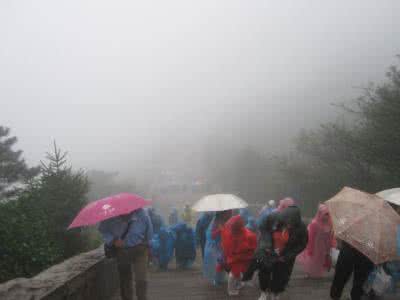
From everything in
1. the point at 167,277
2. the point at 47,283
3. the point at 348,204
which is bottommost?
the point at 167,277

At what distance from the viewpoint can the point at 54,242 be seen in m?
9.41

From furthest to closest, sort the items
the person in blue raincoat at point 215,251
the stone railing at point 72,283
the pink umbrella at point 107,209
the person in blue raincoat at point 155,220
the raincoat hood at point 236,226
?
the person in blue raincoat at point 155,220, the person in blue raincoat at point 215,251, the raincoat hood at point 236,226, the pink umbrella at point 107,209, the stone railing at point 72,283

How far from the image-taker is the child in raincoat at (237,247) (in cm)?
640

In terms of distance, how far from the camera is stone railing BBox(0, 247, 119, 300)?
4316 millimetres

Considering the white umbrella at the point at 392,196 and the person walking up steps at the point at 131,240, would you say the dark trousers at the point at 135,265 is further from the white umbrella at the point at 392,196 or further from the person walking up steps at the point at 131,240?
the white umbrella at the point at 392,196

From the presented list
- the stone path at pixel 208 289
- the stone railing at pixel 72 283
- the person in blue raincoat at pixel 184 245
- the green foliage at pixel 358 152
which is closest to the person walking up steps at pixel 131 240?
the stone railing at pixel 72 283

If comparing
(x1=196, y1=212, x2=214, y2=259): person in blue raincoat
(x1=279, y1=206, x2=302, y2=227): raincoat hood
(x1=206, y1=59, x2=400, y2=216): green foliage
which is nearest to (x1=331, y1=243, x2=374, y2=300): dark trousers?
(x1=279, y1=206, x2=302, y2=227): raincoat hood

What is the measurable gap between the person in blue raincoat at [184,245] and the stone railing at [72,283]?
7.21 ft

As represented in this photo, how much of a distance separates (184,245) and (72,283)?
463 cm

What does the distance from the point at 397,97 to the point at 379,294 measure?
37.5ft

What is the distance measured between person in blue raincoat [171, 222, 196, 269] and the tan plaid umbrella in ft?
15.3

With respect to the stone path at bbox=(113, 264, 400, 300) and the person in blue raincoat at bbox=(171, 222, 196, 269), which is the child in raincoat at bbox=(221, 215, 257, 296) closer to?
the stone path at bbox=(113, 264, 400, 300)

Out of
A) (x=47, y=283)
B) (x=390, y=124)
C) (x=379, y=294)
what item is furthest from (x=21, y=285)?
(x=390, y=124)

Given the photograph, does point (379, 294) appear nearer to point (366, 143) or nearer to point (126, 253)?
point (126, 253)
